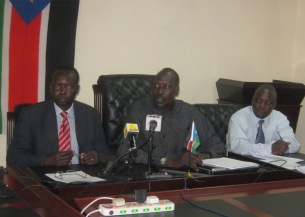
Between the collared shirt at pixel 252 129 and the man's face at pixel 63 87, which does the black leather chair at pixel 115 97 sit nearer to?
the man's face at pixel 63 87

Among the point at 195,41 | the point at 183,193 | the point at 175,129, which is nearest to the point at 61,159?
the point at 183,193

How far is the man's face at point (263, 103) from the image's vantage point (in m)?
3.41

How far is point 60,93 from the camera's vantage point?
9.23 feet

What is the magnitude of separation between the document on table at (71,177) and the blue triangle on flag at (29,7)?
6.39 ft

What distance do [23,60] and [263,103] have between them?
2003 millimetres

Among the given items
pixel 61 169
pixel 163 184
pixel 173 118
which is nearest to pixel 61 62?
pixel 173 118

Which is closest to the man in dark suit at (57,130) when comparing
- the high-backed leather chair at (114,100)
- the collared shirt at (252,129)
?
the high-backed leather chair at (114,100)

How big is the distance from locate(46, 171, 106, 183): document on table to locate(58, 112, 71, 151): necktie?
0.64 metres

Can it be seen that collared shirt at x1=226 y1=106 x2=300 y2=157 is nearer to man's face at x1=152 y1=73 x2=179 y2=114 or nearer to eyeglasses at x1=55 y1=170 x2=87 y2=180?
man's face at x1=152 y1=73 x2=179 y2=114

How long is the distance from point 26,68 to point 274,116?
2.09 meters

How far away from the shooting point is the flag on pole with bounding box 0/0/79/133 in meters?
3.64

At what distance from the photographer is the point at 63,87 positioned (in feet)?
9.27

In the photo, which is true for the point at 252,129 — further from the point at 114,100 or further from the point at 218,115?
the point at 114,100

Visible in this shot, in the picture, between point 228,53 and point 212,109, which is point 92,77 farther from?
point 228,53
